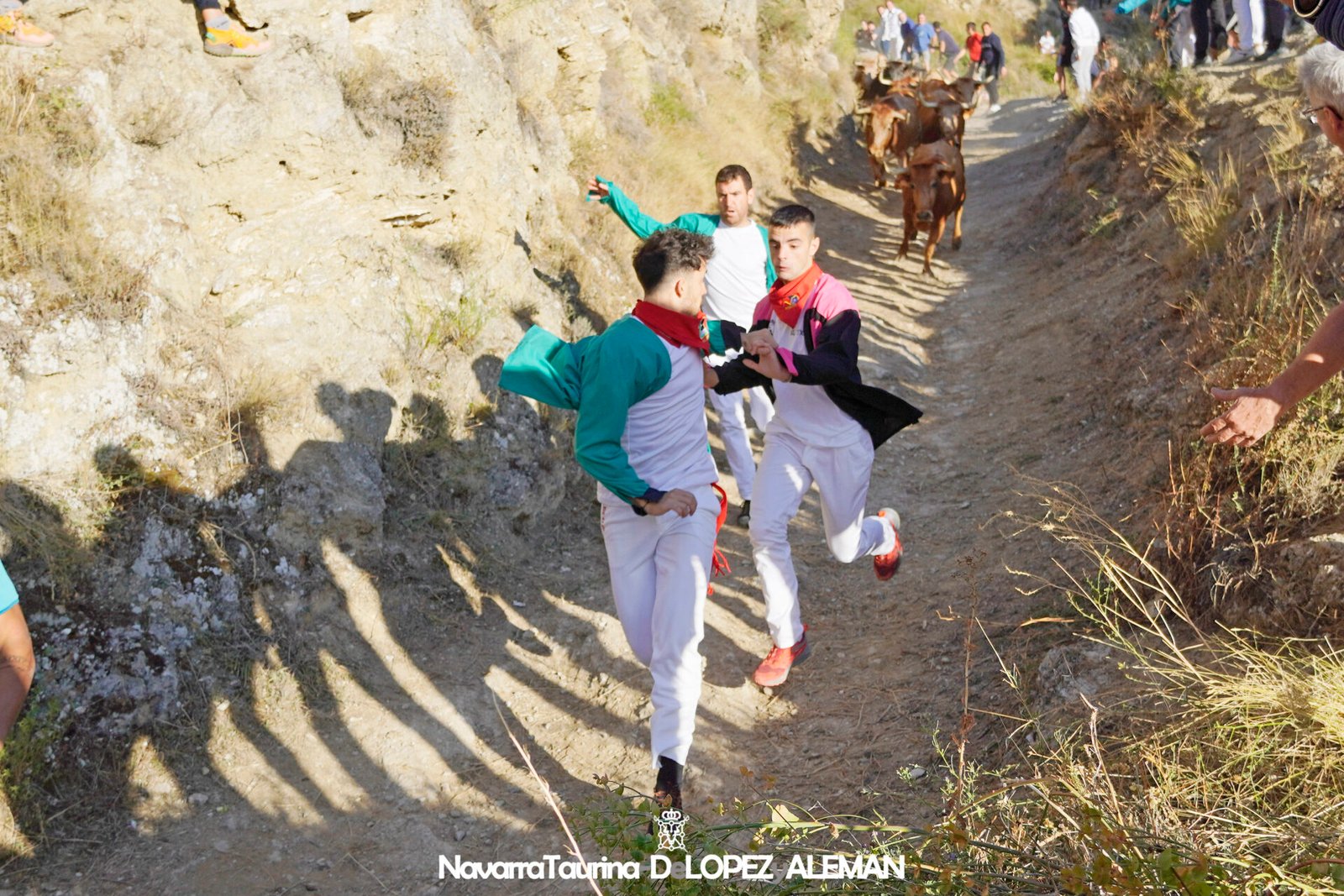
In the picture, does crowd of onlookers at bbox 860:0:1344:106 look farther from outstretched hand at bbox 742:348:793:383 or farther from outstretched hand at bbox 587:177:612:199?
outstretched hand at bbox 587:177:612:199

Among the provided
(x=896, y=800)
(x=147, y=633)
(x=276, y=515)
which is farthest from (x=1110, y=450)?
(x=147, y=633)

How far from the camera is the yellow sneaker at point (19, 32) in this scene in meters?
5.02

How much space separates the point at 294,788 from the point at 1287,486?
446cm

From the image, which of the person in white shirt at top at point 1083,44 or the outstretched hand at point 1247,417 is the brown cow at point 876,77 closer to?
the person in white shirt at top at point 1083,44

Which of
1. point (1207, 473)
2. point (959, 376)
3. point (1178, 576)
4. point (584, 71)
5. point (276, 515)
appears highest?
point (584, 71)

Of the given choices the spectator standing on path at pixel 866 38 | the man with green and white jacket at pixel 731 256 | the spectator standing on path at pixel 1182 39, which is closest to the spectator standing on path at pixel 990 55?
the spectator standing on path at pixel 866 38

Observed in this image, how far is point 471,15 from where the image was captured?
7766 millimetres

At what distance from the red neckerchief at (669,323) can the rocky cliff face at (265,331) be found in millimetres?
2167

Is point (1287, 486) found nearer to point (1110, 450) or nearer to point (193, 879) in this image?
point (1110, 450)

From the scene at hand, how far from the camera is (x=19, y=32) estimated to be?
5.05 m

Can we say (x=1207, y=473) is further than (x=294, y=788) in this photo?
Yes

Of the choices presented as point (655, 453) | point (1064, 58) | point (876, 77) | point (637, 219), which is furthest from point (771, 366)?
point (1064, 58)

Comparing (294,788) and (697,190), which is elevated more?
(697,190)

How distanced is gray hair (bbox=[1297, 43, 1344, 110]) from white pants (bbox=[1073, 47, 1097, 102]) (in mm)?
16971
